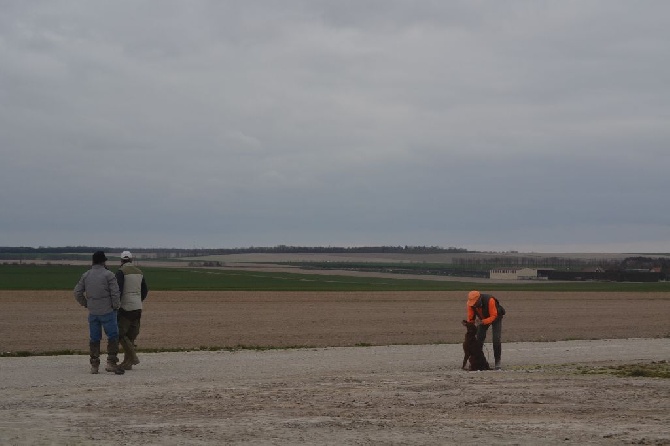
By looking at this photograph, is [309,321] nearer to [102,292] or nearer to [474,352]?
[474,352]

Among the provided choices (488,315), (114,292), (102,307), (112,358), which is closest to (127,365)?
(112,358)

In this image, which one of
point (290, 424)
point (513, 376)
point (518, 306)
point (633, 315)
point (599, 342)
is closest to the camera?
point (290, 424)

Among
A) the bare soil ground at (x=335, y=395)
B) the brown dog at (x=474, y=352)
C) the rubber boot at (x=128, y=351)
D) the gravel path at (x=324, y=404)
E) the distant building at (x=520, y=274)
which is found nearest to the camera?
the gravel path at (x=324, y=404)

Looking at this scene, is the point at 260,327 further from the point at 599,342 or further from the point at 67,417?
the point at 67,417

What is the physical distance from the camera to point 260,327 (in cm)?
3362

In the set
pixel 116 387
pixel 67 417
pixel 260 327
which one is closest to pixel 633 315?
pixel 260 327

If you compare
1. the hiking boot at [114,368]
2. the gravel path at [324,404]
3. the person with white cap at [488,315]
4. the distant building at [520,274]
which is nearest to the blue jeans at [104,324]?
the hiking boot at [114,368]

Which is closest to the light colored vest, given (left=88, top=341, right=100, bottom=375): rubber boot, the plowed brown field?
(left=88, top=341, right=100, bottom=375): rubber boot

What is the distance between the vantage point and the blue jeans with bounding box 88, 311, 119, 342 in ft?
52.5

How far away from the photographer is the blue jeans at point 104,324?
1600 centimetres

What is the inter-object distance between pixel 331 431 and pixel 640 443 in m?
3.06

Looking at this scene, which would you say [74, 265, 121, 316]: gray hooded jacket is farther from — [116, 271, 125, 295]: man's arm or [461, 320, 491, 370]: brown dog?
[461, 320, 491, 370]: brown dog

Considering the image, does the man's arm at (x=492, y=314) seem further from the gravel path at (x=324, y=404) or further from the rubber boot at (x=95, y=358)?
the rubber boot at (x=95, y=358)

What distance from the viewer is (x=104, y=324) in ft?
52.9
